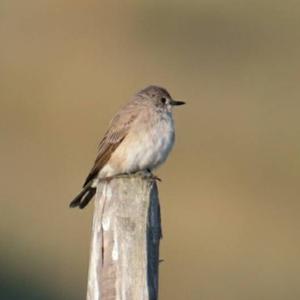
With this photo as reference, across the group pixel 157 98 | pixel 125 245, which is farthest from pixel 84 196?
pixel 125 245

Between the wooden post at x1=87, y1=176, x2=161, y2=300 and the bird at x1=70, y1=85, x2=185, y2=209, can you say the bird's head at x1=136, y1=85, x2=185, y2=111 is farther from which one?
the wooden post at x1=87, y1=176, x2=161, y2=300

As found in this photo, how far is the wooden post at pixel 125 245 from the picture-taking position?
194 inches

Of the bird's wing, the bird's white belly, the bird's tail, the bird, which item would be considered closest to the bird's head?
the bird

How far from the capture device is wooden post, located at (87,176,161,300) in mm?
4930

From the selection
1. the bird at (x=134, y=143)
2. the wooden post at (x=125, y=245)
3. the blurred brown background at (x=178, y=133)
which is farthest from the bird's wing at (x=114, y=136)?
the blurred brown background at (x=178, y=133)

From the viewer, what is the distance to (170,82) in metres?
25.5

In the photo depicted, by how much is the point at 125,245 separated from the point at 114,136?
12.0 feet

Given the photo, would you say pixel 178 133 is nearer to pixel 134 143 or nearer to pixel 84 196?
pixel 134 143

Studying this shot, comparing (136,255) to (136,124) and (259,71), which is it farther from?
(259,71)

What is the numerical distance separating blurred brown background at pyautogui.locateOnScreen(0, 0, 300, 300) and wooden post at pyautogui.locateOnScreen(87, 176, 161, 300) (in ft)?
29.9

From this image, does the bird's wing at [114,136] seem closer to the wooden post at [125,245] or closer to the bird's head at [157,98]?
the bird's head at [157,98]

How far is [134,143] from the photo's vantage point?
8.38m

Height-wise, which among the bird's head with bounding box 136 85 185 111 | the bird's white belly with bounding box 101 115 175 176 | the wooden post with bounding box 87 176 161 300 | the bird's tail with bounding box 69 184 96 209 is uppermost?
the bird's head with bounding box 136 85 185 111

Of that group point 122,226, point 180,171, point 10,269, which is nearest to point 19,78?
point 180,171
